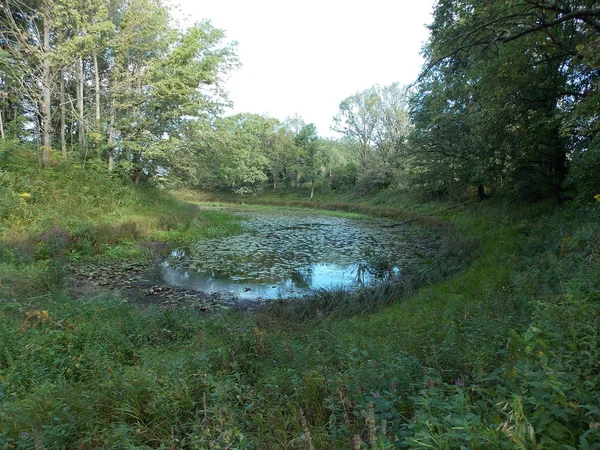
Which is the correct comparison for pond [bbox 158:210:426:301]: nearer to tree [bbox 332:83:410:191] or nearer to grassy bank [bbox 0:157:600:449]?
grassy bank [bbox 0:157:600:449]

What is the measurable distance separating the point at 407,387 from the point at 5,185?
1373 centimetres

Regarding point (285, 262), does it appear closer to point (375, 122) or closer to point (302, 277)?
point (302, 277)

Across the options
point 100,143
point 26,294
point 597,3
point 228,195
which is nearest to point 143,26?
point 100,143

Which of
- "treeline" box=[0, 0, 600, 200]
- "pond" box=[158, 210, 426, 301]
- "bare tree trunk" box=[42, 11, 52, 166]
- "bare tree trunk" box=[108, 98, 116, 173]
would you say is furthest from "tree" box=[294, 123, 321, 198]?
"bare tree trunk" box=[42, 11, 52, 166]

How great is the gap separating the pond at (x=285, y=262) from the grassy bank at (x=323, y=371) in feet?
7.98

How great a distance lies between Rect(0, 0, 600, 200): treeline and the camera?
8008 millimetres

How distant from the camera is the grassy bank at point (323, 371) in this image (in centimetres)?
177

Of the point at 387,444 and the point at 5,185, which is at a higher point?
→ the point at 5,185

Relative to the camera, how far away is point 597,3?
6652 millimetres

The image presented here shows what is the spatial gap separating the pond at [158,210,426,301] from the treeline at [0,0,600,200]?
204 inches

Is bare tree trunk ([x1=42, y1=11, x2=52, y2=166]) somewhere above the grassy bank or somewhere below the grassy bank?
above

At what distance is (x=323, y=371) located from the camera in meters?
3.24

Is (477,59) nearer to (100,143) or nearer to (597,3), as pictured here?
(597,3)

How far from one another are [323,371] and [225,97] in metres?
18.9
